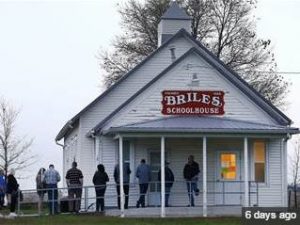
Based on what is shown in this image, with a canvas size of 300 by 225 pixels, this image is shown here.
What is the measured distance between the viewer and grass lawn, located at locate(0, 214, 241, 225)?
26906 mm

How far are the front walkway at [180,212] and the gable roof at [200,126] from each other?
274cm

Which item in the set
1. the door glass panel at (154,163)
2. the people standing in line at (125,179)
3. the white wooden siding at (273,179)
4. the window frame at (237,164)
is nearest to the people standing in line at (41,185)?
the people standing in line at (125,179)

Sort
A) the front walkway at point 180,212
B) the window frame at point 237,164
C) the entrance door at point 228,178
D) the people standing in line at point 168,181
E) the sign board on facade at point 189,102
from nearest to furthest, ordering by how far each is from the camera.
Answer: the front walkway at point 180,212 → the people standing in line at point 168,181 → the sign board on facade at point 189,102 → the entrance door at point 228,178 → the window frame at point 237,164

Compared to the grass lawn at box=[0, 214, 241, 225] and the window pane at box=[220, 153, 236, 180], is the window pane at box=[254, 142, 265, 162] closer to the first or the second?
the window pane at box=[220, 153, 236, 180]

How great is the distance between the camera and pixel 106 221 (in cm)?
2741

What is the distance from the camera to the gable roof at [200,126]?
100ft

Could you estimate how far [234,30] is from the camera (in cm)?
5538

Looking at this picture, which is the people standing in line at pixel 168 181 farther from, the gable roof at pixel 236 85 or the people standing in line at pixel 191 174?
the gable roof at pixel 236 85

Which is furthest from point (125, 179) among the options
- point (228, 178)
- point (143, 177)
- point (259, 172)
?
point (259, 172)

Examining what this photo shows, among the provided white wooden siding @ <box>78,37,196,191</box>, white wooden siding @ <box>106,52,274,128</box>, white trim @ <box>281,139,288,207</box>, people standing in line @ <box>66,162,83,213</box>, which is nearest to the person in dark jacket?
people standing in line @ <box>66,162,83,213</box>

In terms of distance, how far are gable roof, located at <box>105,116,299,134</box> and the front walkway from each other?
274cm

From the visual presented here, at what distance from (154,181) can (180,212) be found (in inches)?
71.8

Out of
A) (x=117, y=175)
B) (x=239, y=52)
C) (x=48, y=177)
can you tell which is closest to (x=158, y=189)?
(x=117, y=175)

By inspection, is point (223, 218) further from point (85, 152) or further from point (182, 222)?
point (85, 152)
